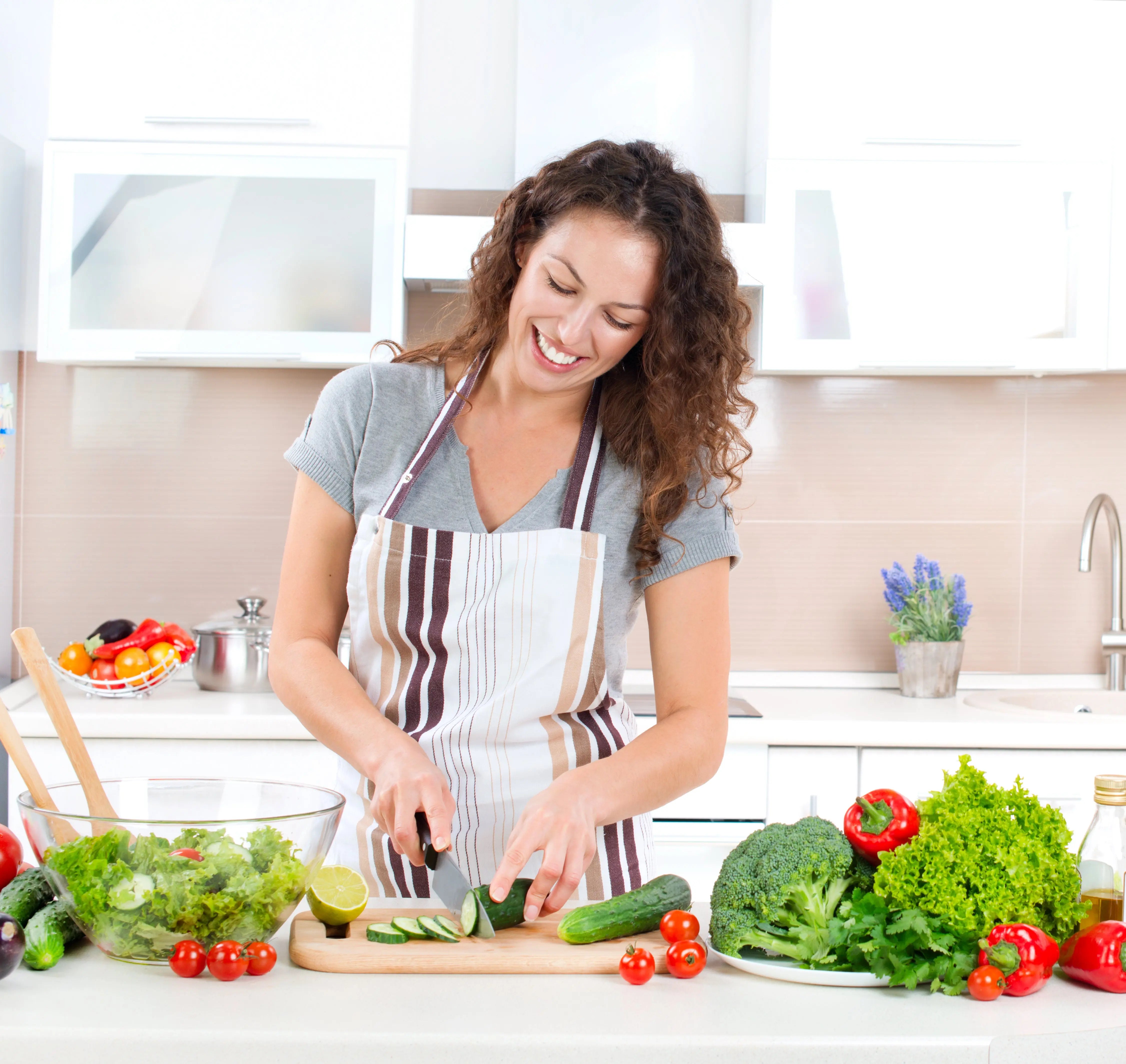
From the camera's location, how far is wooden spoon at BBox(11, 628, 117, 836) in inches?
39.9

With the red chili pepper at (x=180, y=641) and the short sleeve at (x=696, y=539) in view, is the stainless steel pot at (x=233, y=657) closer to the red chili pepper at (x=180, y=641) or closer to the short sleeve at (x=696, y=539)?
the red chili pepper at (x=180, y=641)

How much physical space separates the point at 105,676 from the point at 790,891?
1853 millimetres

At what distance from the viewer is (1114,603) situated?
111 inches

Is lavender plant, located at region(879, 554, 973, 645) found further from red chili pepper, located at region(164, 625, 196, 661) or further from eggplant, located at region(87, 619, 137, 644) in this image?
eggplant, located at region(87, 619, 137, 644)

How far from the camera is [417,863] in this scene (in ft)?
3.75

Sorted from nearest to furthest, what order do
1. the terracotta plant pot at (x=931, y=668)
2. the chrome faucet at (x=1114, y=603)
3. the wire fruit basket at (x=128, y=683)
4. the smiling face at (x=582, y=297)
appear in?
the smiling face at (x=582, y=297) < the wire fruit basket at (x=128, y=683) < the terracotta plant pot at (x=931, y=668) < the chrome faucet at (x=1114, y=603)

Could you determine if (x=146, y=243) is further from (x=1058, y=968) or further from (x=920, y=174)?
(x=1058, y=968)

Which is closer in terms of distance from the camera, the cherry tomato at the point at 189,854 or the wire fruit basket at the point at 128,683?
the cherry tomato at the point at 189,854

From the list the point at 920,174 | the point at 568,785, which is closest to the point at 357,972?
the point at 568,785

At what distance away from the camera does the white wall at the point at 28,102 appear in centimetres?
278

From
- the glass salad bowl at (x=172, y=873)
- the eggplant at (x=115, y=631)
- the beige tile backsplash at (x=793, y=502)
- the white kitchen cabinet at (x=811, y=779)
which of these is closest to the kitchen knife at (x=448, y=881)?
the glass salad bowl at (x=172, y=873)

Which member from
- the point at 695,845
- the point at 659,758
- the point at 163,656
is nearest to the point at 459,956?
the point at 659,758

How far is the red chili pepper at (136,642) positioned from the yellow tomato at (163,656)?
0.02 meters

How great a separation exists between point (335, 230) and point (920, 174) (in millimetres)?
1252
